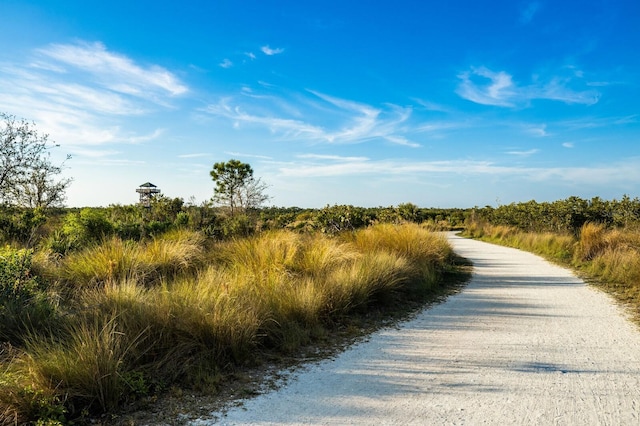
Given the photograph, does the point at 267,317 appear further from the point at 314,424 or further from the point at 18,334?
the point at 18,334

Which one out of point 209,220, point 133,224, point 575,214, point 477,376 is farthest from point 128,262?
point 575,214

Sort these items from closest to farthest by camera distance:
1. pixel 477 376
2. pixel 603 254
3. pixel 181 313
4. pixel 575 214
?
pixel 477 376 → pixel 181 313 → pixel 603 254 → pixel 575 214

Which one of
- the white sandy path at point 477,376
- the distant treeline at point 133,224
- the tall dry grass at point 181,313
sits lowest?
the white sandy path at point 477,376

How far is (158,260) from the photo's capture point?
867 cm

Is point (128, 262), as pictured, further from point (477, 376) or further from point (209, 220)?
point (209, 220)

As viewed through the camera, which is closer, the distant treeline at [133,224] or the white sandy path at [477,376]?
the white sandy path at [477,376]

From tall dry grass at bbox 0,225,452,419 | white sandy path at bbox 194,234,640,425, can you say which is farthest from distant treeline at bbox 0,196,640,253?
white sandy path at bbox 194,234,640,425

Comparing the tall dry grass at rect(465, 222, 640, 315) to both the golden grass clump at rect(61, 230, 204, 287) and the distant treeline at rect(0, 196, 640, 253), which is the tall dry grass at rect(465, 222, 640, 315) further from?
the golden grass clump at rect(61, 230, 204, 287)

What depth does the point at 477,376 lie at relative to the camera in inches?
173

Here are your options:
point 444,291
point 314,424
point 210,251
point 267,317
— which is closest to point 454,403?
point 314,424

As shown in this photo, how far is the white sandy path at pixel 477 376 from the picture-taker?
3549mm

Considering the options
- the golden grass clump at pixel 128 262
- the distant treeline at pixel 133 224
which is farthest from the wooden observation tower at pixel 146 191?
the golden grass clump at pixel 128 262

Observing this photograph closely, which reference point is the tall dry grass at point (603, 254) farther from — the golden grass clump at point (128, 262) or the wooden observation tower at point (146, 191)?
the wooden observation tower at point (146, 191)

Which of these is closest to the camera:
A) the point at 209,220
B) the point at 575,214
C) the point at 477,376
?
the point at 477,376
